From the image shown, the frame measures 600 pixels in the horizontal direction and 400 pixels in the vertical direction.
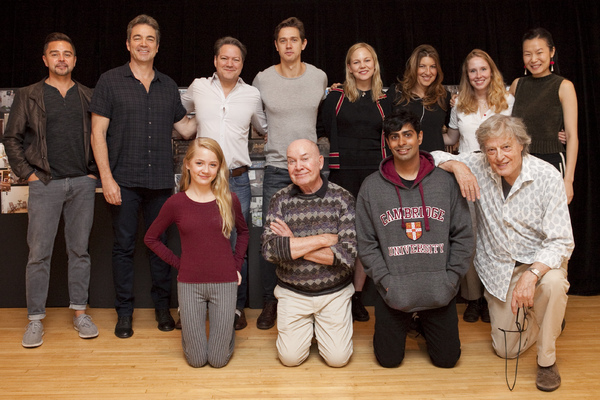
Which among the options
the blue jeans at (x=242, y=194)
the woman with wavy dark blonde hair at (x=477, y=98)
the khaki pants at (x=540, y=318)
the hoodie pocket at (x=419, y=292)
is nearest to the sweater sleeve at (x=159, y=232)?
the blue jeans at (x=242, y=194)

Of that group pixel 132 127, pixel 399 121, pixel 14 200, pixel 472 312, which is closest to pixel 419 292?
pixel 399 121

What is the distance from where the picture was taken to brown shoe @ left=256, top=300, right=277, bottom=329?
10.8 feet

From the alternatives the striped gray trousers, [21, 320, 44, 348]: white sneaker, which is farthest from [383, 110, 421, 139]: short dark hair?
[21, 320, 44, 348]: white sneaker

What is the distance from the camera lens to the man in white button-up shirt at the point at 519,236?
8.16 ft

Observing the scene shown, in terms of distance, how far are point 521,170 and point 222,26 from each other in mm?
3068

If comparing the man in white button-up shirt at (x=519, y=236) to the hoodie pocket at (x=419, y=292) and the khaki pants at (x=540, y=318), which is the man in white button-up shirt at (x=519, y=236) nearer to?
the khaki pants at (x=540, y=318)

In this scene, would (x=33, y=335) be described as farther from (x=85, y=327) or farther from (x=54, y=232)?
(x=54, y=232)

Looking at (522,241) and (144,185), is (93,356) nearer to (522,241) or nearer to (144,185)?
(144,185)

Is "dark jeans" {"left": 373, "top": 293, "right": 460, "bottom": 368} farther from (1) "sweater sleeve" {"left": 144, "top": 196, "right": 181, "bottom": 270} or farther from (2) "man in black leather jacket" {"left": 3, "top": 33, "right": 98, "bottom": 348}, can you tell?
(2) "man in black leather jacket" {"left": 3, "top": 33, "right": 98, "bottom": 348}

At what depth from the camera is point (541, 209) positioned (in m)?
2.61

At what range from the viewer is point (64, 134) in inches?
121

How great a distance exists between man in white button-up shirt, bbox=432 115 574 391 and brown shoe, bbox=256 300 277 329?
1.40 metres

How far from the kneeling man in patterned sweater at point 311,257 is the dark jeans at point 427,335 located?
194 millimetres

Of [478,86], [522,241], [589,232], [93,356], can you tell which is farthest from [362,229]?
[589,232]
